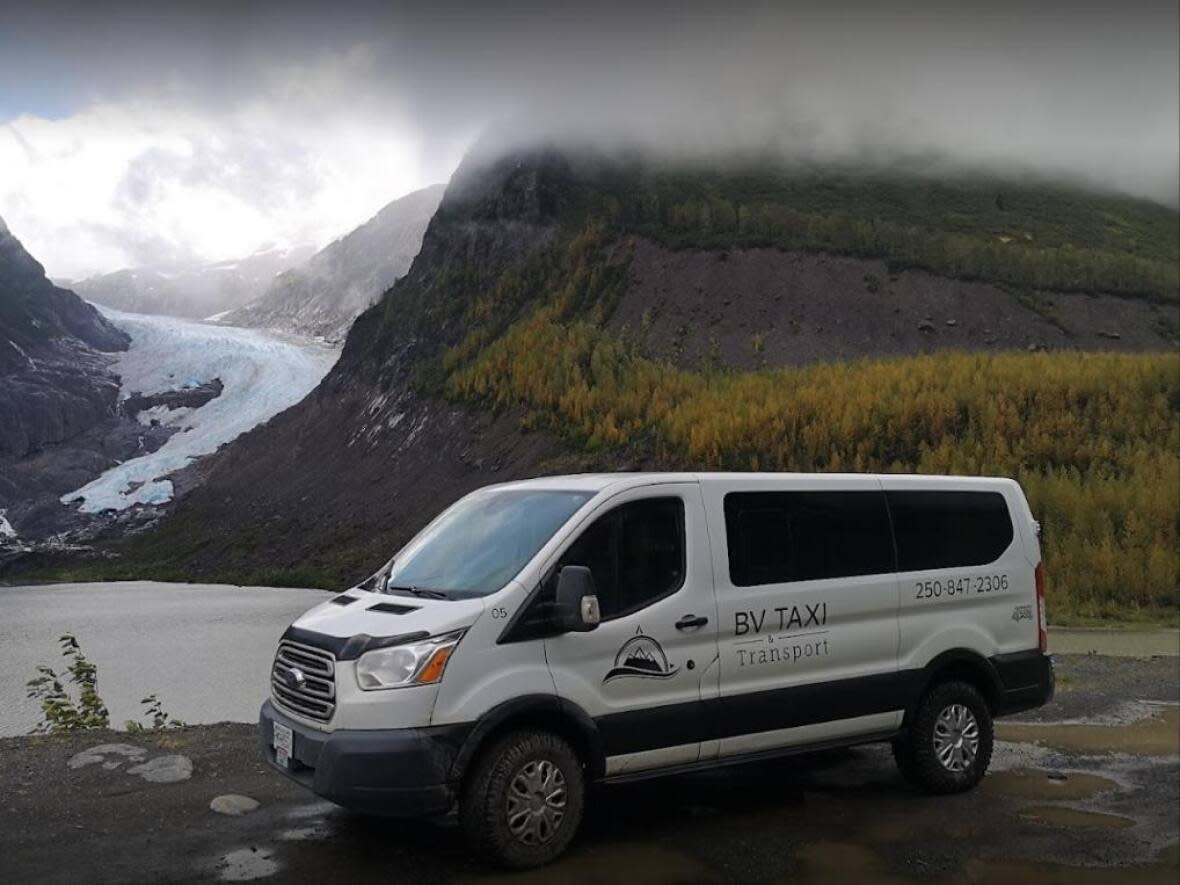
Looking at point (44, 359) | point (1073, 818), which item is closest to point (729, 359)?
point (1073, 818)

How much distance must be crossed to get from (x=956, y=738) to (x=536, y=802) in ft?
11.7

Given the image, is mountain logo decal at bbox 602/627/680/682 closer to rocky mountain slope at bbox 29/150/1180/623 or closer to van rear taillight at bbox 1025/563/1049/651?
→ van rear taillight at bbox 1025/563/1049/651

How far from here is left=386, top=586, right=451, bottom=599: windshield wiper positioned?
6683 mm

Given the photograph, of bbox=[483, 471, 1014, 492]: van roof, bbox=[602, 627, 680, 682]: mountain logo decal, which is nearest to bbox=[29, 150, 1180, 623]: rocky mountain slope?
bbox=[483, 471, 1014, 492]: van roof

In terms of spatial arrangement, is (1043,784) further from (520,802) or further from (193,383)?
(193,383)

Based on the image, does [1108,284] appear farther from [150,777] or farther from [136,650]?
[150,777]

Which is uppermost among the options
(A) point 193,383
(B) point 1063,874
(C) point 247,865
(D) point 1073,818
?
(A) point 193,383

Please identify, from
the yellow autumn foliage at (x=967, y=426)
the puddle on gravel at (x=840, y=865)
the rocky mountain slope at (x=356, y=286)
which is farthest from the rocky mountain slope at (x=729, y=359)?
the rocky mountain slope at (x=356, y=286)

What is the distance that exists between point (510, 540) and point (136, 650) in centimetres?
3026

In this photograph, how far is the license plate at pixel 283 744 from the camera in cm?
660

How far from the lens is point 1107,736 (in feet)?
33.8

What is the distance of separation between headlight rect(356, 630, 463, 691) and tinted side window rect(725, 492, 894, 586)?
204 centimetres

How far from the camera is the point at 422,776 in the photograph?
600 cm

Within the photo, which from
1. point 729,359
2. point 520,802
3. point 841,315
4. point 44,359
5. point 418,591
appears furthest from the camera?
point 44,359
